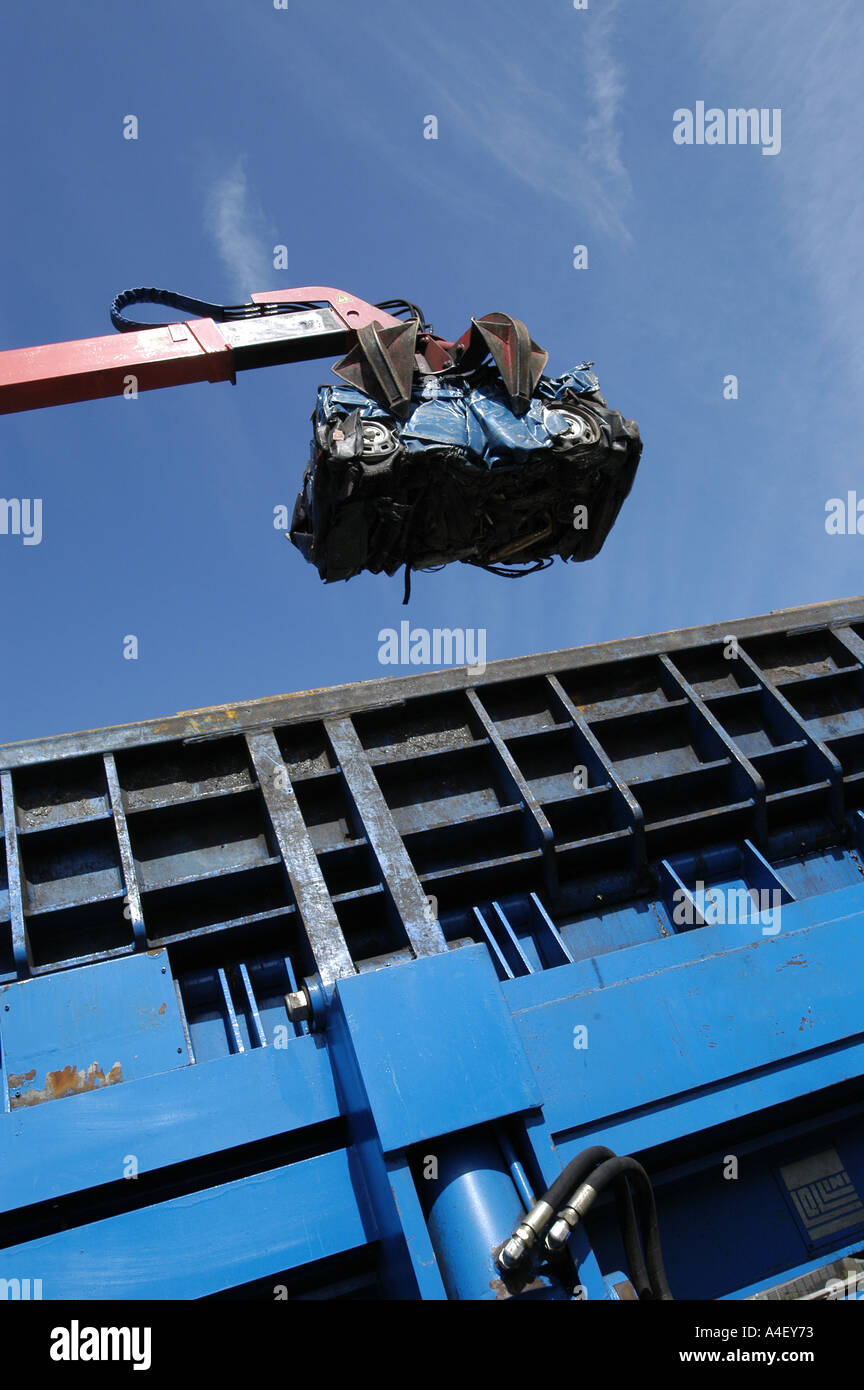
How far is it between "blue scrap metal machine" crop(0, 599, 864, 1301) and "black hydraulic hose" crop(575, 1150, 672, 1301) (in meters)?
0.02

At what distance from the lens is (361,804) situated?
570 centimetres

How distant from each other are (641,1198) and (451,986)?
1.15 meters

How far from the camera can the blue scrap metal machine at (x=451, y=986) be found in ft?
12.5

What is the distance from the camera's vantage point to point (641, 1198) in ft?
12.4

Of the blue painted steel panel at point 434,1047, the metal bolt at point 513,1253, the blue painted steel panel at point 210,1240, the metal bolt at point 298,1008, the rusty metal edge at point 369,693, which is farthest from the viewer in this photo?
the rusty metal edge at point 369,693

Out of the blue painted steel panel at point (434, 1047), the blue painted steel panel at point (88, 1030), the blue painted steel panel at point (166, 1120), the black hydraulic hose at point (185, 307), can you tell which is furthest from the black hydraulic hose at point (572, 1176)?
the black hydraulic hose at point (185, 307)

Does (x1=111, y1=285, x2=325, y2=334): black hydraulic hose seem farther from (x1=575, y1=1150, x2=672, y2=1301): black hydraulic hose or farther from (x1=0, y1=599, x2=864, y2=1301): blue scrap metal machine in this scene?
(x1=575, y1=1150, x2=672, y2=1301): black hydraulic hose

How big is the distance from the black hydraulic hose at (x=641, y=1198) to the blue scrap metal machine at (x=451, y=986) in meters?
0.02

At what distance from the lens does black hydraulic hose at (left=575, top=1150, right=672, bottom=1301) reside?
11.5 feet

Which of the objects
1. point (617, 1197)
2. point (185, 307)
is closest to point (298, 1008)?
point (617, 1197)

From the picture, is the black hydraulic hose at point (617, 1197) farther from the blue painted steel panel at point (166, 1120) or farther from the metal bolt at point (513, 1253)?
the blue painted steel panel at point (166, 1120)

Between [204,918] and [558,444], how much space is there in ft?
13.9

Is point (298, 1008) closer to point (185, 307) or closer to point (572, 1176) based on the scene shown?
point (572, 1176)
